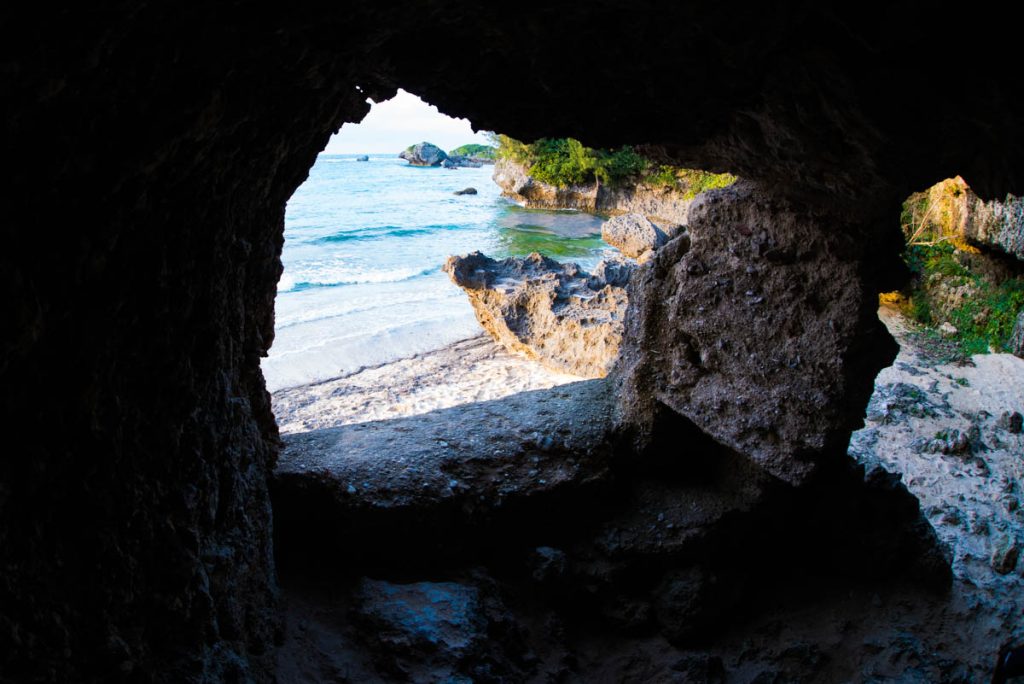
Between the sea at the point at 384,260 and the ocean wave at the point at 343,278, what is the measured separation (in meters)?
0.03

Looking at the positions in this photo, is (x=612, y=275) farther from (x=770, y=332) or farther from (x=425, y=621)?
(x=425, y=621)

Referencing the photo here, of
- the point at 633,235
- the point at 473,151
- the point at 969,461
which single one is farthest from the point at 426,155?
the point at 969,461

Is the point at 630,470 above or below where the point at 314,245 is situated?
below

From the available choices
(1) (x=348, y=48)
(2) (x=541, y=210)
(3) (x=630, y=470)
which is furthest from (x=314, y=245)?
(1) (x=348, y=48)

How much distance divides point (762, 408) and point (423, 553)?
2064 mm

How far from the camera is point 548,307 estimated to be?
9.34m

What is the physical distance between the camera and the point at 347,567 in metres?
3.79

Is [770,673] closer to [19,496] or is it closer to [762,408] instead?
[762,408]

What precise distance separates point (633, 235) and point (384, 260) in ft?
28.6

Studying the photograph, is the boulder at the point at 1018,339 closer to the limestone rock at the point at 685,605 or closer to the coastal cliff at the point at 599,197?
the limestone rock at the point at 685,605

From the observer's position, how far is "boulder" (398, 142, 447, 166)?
56594mm

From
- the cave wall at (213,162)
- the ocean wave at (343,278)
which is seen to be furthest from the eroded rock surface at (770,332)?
the ocean wave at (343,278)

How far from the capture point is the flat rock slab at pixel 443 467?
373 centimetres

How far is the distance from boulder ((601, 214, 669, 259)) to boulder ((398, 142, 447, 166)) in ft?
144
